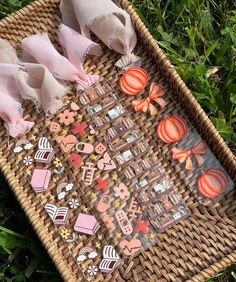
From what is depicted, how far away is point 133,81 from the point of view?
55.7 inches

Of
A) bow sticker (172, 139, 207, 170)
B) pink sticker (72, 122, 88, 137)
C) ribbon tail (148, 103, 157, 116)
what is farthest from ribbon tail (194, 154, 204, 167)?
pink sticker (72, 122, 88, 137)

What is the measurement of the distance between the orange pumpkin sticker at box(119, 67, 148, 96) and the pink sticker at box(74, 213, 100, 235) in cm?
29

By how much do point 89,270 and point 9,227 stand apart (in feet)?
0.86

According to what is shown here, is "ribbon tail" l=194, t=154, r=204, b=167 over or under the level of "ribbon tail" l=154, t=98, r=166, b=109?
under

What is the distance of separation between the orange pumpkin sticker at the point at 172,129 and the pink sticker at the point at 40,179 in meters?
0.26

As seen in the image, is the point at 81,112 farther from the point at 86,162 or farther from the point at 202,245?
the point at 202,245

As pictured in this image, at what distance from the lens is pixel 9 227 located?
1467 millimetres

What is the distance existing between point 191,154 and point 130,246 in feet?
0.77

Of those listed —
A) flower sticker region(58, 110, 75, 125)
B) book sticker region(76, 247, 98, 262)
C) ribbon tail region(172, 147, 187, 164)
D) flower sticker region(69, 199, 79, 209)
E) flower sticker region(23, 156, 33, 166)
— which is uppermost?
flower sticker region(58, 110, 75, 125)

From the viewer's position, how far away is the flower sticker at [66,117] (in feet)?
4.60

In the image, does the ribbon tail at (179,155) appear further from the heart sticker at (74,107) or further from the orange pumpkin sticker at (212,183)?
the heart sticker at (74,107)

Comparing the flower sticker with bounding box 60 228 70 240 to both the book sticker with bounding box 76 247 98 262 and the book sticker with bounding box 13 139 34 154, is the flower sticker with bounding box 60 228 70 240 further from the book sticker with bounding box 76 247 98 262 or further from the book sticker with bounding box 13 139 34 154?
the book sticker with bounding box 13 139 34 154

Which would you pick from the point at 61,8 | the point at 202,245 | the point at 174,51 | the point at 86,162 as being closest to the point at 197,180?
the point at 202,245

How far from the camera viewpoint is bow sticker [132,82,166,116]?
1.40m
